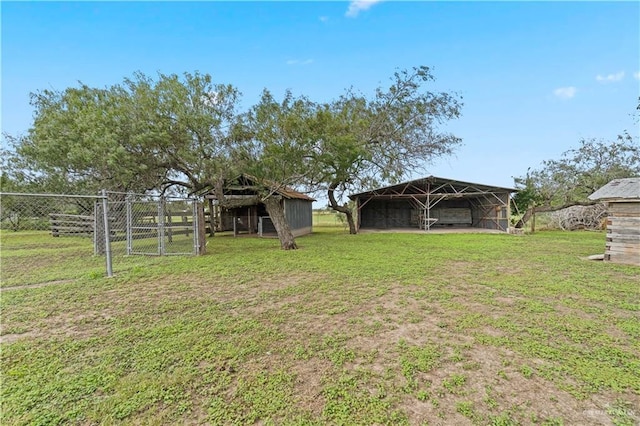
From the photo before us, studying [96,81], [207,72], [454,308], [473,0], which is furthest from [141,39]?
[454,308]

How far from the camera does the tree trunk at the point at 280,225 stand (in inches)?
394

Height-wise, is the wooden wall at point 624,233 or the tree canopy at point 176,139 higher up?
the tree canopy at point 176,139

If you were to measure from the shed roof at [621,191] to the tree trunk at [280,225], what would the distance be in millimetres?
8552

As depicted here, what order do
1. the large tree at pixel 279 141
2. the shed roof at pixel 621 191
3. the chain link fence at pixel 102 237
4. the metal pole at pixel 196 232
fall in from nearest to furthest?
the chain link fence at pixel 102 237 → the shed roof at pixel 621 191 → the large tree at pixel 279 141 → the metal pole at pixel 196 232

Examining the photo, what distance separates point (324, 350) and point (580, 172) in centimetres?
1934

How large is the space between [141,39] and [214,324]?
36.3 feet

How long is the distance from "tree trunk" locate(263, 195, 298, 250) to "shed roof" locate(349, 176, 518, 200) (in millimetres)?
7523

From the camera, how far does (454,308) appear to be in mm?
3984

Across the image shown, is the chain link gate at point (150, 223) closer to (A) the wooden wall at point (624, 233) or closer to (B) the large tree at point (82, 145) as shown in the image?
(B) the large tree at point (82, 145)

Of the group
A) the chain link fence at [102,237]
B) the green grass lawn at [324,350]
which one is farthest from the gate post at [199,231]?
the green grass lawn at [324,350]

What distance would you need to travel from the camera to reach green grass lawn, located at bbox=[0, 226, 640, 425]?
79.4 inches

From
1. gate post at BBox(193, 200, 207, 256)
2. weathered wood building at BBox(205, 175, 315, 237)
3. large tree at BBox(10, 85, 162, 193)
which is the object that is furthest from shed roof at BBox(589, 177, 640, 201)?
Answer: large tree at BBox(10, 85, 162, 193)

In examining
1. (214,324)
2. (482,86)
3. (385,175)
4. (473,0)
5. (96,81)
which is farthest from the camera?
(385,175)

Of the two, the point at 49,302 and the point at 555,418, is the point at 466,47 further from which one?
the point at 49,302
